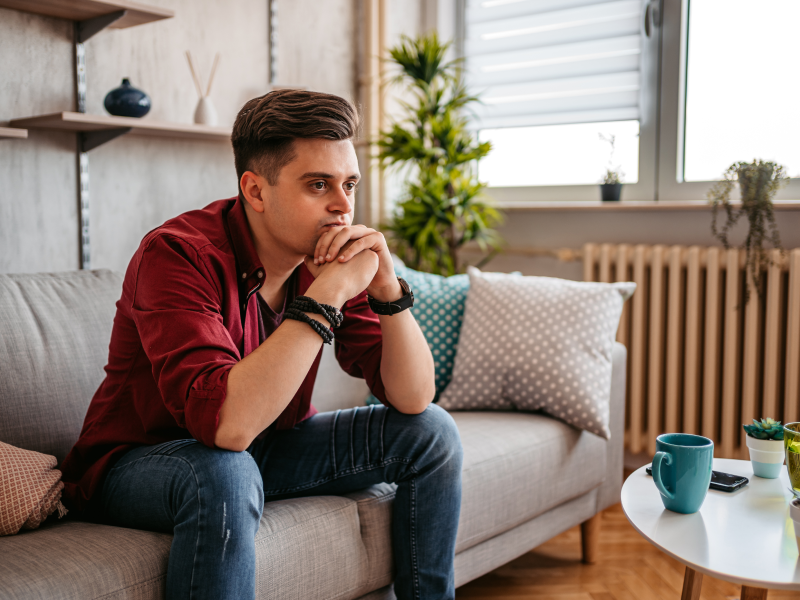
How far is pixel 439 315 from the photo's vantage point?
2047mm

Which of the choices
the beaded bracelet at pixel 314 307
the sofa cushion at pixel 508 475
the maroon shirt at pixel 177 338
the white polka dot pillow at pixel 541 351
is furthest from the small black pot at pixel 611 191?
the beaded bracelet at pixel 314 307

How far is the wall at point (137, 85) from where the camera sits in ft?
6.29

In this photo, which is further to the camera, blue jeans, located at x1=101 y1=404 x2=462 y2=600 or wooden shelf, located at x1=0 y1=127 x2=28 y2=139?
wooden shelf, located at x1=0 y1=127 x2=28 y2=139

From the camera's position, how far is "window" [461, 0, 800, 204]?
2.47 m

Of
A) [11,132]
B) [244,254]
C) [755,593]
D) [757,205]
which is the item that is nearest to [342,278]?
[244,254]

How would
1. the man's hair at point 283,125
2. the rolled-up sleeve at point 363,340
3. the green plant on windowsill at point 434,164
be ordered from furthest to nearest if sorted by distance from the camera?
the green plant on windowsill at point 434,164 < the rolled-up sleeve at point 363,340 < the man's hair at point 283,125

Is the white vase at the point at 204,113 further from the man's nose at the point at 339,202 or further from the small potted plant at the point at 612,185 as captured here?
the small potted plant at the point at 612,185

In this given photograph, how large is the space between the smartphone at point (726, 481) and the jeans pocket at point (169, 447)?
758mm

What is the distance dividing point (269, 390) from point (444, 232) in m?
1.93

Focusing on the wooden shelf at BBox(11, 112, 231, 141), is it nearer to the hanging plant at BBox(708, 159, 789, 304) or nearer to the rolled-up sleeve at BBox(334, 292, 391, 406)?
the rolled-up sleeve at BBox(334, 292, 391, 406)

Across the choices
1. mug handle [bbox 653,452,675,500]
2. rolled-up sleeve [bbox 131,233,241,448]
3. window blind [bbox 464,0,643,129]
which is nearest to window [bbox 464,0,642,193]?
window blind [bbox 464,0,643,129]

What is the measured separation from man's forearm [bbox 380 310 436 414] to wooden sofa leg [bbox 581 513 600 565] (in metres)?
0.86

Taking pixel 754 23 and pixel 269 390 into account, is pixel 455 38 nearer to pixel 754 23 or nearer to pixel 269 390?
pixel 754 23

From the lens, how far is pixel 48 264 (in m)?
2.01
